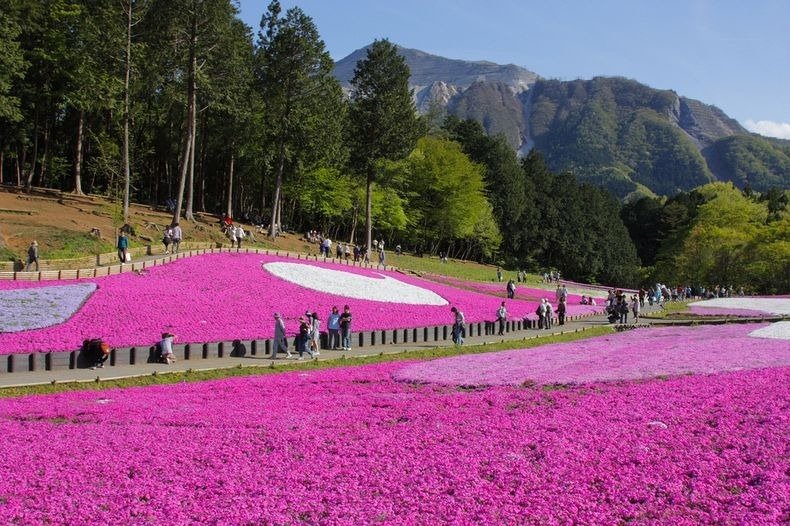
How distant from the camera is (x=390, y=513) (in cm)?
927

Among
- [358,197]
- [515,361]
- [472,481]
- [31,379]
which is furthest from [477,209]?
[472,481]

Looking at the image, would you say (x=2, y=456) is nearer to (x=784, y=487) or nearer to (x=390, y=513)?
(x=390, y=513)

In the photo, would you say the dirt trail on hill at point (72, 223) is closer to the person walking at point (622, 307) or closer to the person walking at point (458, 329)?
the person walking at point (458, 329)

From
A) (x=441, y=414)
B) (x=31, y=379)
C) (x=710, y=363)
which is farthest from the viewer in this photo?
(x=710, y=363)

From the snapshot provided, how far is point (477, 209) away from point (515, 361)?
6867cm

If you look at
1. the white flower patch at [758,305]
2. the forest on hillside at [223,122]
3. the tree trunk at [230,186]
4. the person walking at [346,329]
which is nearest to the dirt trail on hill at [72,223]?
the tree trunk at [230,186]

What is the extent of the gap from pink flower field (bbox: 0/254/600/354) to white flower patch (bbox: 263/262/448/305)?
37.2 inches

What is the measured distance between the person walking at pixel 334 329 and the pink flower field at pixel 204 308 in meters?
2.90

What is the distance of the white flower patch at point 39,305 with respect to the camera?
1001 inches

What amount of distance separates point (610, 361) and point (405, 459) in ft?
45.5

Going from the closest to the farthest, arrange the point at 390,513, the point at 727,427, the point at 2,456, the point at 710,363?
the point at 390,513
the point at 2,456
the point at 727,427
the point at 710,363

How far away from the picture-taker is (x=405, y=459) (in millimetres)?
11391

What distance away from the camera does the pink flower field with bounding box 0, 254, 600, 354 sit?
25.8 m

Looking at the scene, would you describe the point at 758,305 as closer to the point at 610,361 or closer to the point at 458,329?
the point at 458,329
